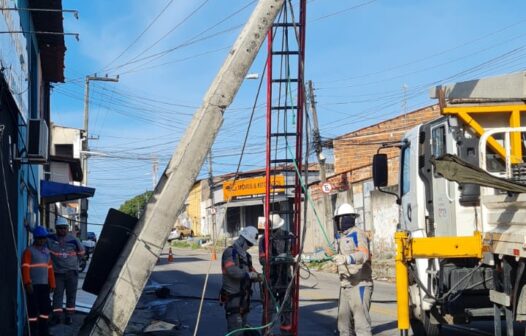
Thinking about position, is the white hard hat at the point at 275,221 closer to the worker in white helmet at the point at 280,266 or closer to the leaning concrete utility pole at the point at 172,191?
the worker in white helmet at the point at 280,266

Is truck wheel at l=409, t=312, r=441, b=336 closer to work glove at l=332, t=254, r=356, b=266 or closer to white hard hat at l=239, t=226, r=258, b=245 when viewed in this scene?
work glove at l=332, t=254, r=356, b=266

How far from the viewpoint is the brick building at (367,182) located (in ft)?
93.0

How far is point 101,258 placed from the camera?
287 inches

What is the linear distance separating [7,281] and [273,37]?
4.60m

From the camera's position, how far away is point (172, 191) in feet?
23.1

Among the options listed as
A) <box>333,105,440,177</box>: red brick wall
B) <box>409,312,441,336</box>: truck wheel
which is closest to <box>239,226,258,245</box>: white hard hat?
<box>409,312,441,336</box>: truck wheel

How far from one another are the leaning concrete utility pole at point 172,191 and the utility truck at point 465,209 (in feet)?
7.37

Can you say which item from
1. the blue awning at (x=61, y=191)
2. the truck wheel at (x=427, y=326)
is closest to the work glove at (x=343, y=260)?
the truck wheel at (x=427, y=326)

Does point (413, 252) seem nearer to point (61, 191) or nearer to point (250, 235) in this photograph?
point (250, 235)

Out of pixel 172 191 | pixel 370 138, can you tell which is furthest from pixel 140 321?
pixel 370 138

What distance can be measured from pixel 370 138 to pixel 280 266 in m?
29.9

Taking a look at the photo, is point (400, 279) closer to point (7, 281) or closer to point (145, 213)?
point (145, 213)

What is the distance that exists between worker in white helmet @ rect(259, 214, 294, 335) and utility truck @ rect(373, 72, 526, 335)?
1.55 meters

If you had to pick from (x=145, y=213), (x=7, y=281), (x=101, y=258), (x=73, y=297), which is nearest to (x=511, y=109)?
(x=145, y=213)
